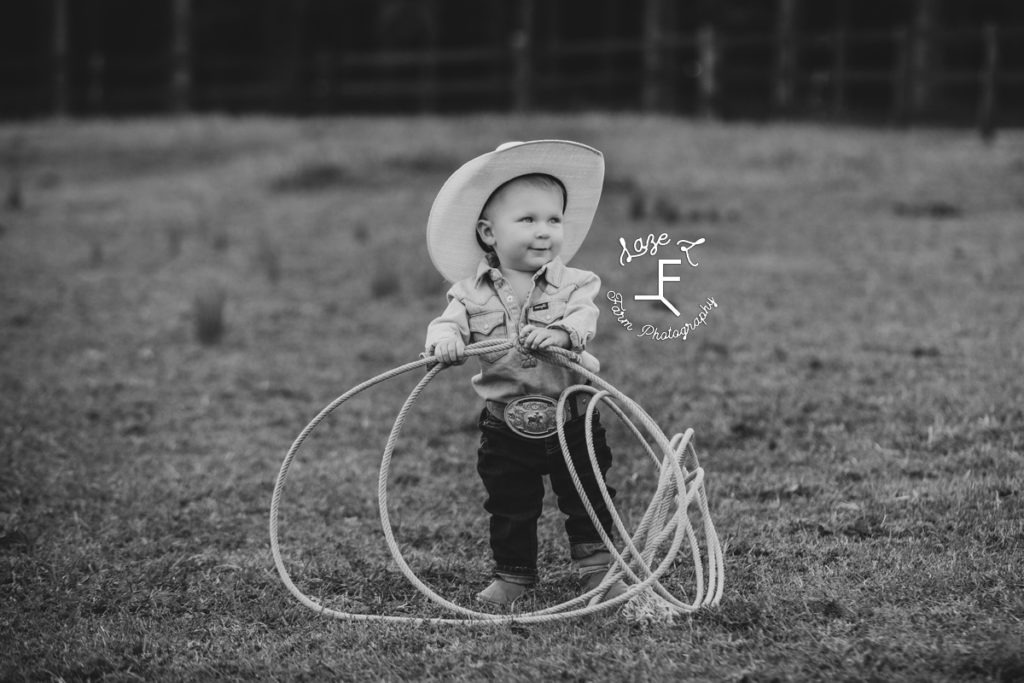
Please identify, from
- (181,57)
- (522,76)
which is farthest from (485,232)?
(181,57)

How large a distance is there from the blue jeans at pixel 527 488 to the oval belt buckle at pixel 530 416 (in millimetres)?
34

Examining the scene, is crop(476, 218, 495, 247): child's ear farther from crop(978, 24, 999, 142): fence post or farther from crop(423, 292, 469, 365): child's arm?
crop(978, 24, 999, 142): fence post

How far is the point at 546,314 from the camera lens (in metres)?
3.86

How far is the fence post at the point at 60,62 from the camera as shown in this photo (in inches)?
942

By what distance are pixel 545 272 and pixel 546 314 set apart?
0.14 metres

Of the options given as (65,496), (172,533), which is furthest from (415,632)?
(65,496)

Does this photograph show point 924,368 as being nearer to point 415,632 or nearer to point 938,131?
point 415,632

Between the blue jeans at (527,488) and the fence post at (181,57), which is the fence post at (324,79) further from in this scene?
the blue jeans at (527,488)

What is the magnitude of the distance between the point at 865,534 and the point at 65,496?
3315 millimetres

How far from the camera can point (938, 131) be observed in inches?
622

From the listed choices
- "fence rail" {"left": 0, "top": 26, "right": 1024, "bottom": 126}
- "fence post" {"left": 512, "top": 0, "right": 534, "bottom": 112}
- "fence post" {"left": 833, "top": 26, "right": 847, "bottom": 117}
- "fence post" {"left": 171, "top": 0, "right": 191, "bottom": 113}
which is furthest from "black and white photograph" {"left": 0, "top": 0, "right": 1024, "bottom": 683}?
"fence post" {"left": 171, "top": 0, "right": 191, "bottom": 113}

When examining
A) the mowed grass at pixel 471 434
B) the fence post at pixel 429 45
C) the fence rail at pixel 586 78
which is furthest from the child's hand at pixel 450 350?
the fence post at pixel 429 45

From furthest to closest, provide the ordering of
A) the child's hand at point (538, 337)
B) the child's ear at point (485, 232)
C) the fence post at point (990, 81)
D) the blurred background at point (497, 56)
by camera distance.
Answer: the blurred background at point (497, 56) < the fence post at point (990, 81) < the child's ear at point (485, 232) < the child's hand at point (538, 337)

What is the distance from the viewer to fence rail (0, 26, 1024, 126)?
1775cm
